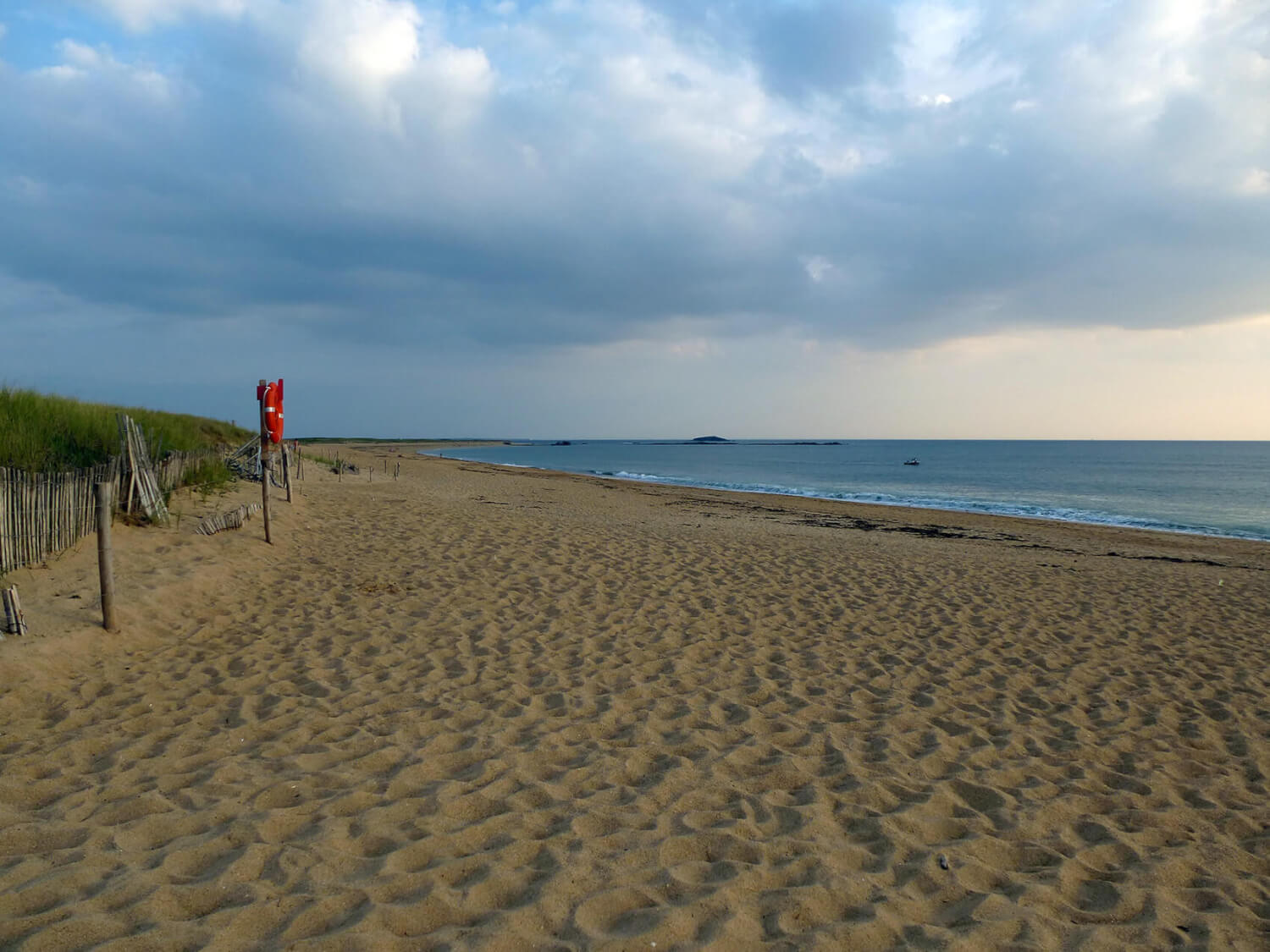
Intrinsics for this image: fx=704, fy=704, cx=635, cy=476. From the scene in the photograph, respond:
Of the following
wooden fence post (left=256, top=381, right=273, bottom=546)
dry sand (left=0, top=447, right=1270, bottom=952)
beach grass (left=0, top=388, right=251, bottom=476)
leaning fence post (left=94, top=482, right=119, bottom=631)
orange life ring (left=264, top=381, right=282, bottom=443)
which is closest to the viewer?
dry sand (left=0, top=447, right=1270, bottom=952)

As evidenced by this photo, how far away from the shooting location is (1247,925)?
281 cm

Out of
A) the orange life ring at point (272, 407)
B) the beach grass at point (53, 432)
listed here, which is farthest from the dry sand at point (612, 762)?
the orange life ring at point (272, 407)

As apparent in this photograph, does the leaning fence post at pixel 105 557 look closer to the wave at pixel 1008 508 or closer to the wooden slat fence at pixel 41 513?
the wooden slat fence at pixel 41 513

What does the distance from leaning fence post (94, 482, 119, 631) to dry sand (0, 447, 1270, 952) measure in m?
0.15

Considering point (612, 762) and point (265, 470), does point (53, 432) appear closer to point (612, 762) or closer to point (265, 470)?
point (265, 470)

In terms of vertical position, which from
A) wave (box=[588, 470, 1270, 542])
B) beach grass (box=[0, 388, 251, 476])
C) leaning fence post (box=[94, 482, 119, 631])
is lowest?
wave (box=[588, 470, 1270, 542])

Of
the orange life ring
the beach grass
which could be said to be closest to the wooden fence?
the beach grass

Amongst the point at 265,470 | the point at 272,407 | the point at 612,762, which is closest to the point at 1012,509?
the point at 272,407

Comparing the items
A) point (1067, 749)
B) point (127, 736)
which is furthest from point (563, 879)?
point (1067, 749)

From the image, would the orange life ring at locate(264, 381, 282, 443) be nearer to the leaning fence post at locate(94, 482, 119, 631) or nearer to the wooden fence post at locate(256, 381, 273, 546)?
the wooden fence post at locate(256, 381, 273, 546)

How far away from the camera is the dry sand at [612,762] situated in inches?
107

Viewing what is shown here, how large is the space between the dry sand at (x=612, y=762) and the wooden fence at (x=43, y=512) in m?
0.23

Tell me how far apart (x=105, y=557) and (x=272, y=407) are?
4.97m

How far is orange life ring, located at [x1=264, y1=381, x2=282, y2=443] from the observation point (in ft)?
33.1
